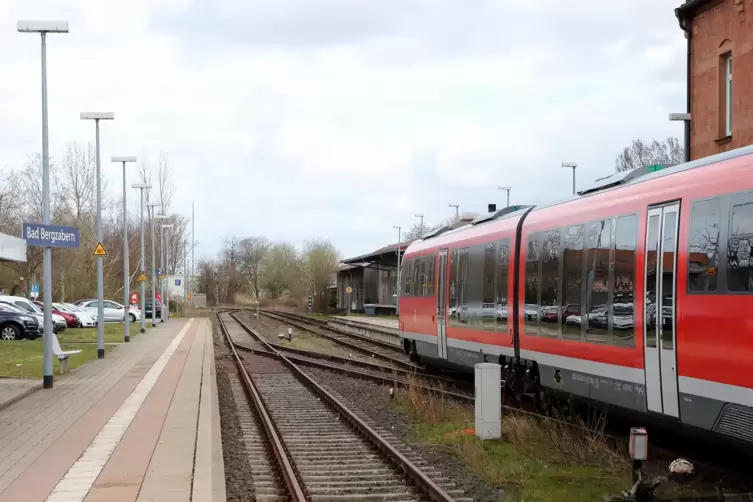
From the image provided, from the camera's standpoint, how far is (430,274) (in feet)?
63.7

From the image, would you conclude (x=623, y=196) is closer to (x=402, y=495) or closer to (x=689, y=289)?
(x=689, y=289)

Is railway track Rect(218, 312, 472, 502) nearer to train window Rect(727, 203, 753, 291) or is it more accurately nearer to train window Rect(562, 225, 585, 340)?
train window Rect(562, 225, 585, 340)

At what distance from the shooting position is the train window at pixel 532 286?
12734mm

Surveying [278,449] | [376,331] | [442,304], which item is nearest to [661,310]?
[278,449]

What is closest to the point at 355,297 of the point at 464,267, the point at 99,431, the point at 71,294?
the point at 71,294

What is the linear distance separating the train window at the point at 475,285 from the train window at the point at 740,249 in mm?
7596

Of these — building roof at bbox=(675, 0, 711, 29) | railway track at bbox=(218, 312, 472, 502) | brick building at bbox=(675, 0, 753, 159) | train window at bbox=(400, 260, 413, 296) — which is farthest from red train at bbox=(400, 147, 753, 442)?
building roof at bbox=(675, 0, 711, 29)

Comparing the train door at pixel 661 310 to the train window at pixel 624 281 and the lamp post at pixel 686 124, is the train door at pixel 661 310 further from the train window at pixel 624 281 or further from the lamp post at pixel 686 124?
the lamp post at pixel 686 124

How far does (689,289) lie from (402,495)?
335cm

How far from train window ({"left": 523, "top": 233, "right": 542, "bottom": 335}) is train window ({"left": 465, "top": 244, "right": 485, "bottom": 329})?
7.02ft

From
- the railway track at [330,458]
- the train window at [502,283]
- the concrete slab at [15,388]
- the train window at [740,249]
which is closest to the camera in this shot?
the train window at [740,249]

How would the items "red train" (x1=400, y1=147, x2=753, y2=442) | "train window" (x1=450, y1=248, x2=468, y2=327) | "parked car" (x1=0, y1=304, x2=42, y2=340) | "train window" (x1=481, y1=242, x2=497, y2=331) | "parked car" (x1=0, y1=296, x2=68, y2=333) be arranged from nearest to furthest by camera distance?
1. "red train" (x1=400, y1=147, x2=753, y2=442)
2. "train window" (x1=481, y1=242, x2=497, y2=331)
3. "train window" (x1=450, y1=248, x2=468, y2=327)
4. "parked car" (x1=0, y1=304, x2=42, y2=340)
5. "parked car" (x1=0, y1=296, x2=68, y2=333)

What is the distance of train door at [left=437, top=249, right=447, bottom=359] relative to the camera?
17984mm

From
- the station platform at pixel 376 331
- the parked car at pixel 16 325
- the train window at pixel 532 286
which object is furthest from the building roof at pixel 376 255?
the train window at pixel 532 286
